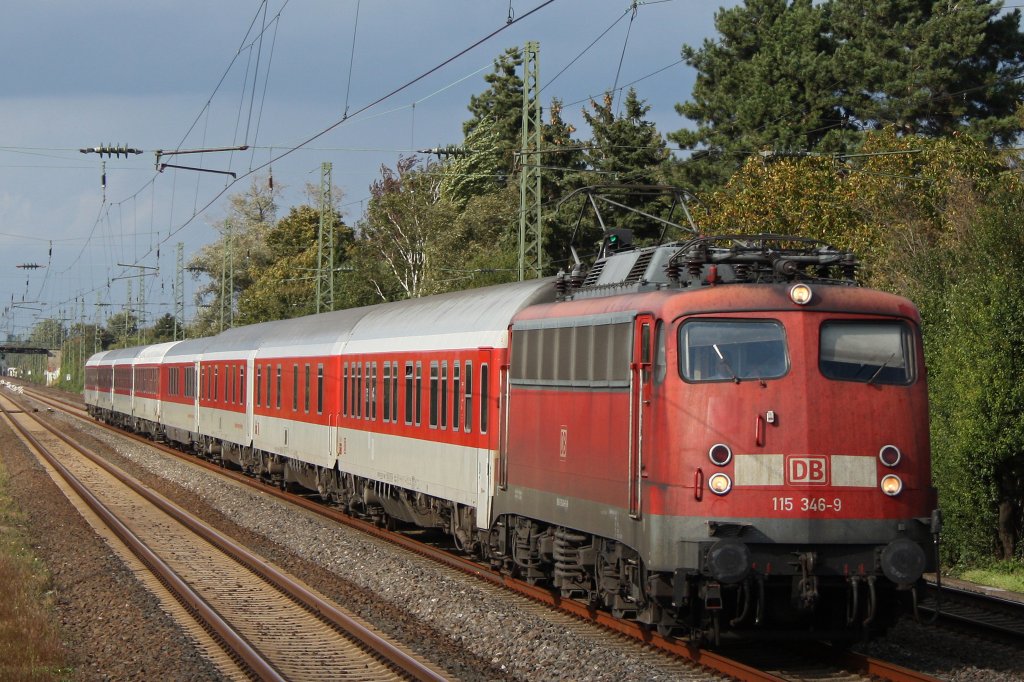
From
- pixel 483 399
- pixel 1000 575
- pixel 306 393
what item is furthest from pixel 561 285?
pixel 306 393

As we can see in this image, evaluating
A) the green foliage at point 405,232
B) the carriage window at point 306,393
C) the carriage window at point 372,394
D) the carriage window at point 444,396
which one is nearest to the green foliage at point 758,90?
the green foliage at point 405,232

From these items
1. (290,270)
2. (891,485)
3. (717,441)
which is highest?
(290,270)

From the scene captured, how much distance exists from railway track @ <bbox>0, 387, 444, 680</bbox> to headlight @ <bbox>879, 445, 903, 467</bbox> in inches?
164

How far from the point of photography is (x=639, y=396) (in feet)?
38.5

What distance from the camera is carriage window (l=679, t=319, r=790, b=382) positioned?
11.3 m

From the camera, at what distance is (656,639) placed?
1255cm

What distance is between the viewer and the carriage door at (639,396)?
1161cm

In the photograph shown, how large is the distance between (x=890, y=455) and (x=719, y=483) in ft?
4.98

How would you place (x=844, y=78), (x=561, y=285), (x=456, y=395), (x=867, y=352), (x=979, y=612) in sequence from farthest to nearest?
(x=844, y=78) → (x=456, y=395) → (x=561, y=285) → (x=979, y=612) → (x=867, y=352)

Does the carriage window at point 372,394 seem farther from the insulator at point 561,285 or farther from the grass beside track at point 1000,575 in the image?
the grass beside track at point 1000,575

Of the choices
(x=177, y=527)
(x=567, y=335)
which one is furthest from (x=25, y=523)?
(x=567, y=335)

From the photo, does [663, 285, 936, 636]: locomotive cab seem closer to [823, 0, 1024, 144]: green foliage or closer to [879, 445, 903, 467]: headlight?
[879, 445, 903, 467]: headlight

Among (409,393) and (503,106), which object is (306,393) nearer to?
(409,393)

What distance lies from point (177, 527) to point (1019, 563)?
14.1 metres
